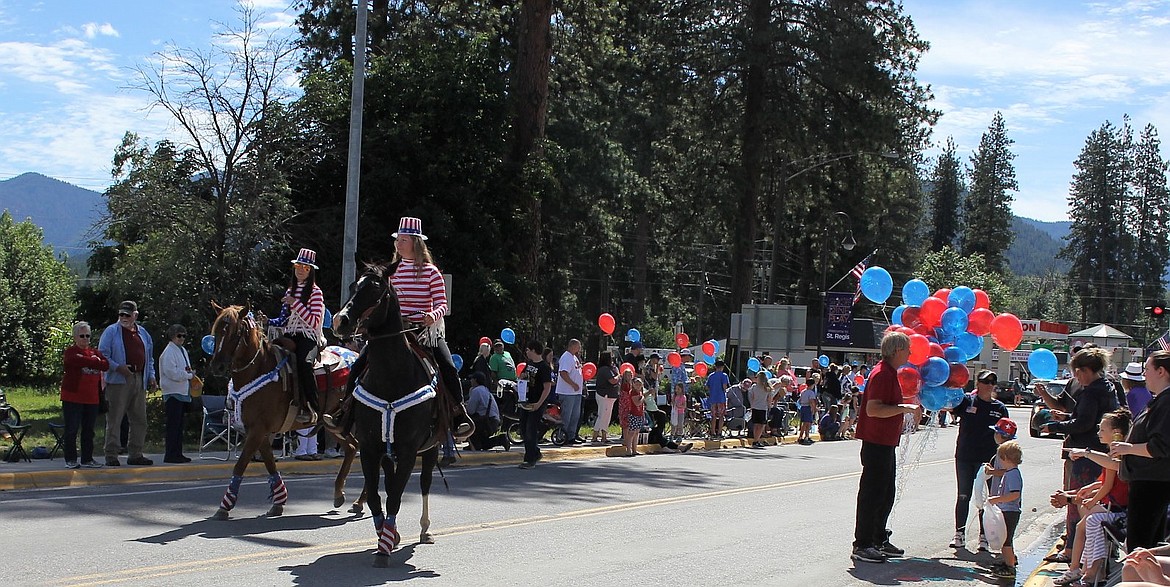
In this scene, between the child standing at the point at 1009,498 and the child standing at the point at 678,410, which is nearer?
the child standing at the point at 1009,498

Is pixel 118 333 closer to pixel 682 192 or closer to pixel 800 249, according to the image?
pixel 682 192

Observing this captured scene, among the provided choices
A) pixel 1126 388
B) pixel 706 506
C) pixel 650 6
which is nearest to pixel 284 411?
pixel 706 506

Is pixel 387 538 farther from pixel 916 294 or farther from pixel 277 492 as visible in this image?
pixel 916 294

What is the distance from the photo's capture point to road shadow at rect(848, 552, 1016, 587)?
1022 centimetres

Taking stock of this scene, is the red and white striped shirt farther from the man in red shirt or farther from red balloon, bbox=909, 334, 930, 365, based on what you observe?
red balloon, bbox=909, 334, 930, 365

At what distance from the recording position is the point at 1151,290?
102 metres

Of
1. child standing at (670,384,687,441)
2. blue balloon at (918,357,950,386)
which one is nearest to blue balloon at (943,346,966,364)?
blue balloon at (918,357,950,386)

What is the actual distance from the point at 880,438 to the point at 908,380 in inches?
25.1

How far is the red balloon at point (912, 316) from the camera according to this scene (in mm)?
11484

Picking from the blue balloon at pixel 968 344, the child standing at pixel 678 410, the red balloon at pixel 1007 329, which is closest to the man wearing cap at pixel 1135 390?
the red balloon at pixel 1007 329

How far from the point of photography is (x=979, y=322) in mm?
11219

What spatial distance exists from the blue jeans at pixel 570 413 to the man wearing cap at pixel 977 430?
37.3ft

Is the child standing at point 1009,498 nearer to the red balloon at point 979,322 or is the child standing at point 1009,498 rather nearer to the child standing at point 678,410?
the red balloon at point 979,322

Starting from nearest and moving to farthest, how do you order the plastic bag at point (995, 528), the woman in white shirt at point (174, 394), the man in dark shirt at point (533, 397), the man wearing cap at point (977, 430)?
the plastic bag at point (995, 528)
the man wearing cap at point (977, 430)
the woman in white shirt at point (174, 394)
the man in dark shirt at point (533, 397)
